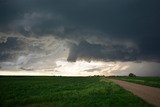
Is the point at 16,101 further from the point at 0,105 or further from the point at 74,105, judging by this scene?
the point at 74,105

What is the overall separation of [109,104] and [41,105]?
264 inches

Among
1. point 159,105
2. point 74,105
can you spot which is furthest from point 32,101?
point 159,105

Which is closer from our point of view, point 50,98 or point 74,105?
point 74,105

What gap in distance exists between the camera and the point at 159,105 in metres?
25.0

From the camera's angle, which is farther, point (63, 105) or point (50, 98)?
point (50, 98)

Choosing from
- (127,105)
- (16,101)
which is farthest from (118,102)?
(16,101)

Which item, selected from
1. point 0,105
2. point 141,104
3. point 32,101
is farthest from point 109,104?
point 0,105

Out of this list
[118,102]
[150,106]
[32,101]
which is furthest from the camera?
[32,101]

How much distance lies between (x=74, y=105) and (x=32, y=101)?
235 inches

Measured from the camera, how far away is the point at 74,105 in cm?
2425

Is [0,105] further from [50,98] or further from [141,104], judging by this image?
[141,104]

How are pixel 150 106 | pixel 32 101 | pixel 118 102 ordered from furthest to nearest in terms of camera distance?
1. pixel 32 101
2. pixel 118 102
3. pixel 150 106

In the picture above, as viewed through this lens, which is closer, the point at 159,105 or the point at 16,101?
the point at 159,105

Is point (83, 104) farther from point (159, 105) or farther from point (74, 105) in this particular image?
point (159, 105)
